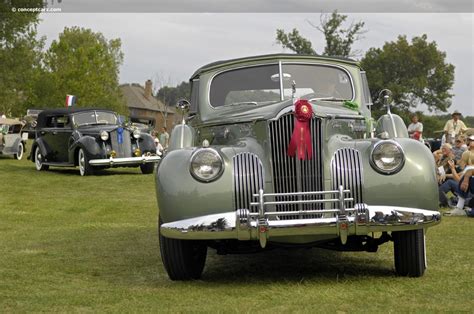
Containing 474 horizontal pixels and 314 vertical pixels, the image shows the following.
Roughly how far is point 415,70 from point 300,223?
185 feet

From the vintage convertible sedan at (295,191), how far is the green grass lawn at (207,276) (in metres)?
0.31

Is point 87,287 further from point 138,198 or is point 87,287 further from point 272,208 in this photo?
point 138,198

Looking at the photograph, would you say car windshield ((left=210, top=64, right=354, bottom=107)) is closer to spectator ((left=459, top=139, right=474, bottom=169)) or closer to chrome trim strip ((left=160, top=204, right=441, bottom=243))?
chrome trim strip ((left=160, top=204, right=441, bottom=243))

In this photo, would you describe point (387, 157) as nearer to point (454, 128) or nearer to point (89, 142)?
point (454, 128)

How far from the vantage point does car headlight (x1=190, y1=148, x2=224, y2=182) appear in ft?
20.2

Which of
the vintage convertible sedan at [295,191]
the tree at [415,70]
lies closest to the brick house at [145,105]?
the tree at [415,70]

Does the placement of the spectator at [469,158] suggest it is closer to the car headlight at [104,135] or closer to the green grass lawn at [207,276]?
the green grass lawn at [207,276]

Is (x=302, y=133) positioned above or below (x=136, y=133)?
below

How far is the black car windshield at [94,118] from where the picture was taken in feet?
72.8

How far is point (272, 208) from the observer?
241 inches

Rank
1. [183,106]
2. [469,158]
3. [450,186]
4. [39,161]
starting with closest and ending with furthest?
[183,106] < [469,158] < [450,186] < [39,161]

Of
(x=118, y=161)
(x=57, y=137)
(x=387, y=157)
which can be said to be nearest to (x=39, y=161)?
(x=57, y=137)

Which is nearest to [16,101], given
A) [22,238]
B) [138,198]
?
[138,198]

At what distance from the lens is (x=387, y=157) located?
6230 millimetres
